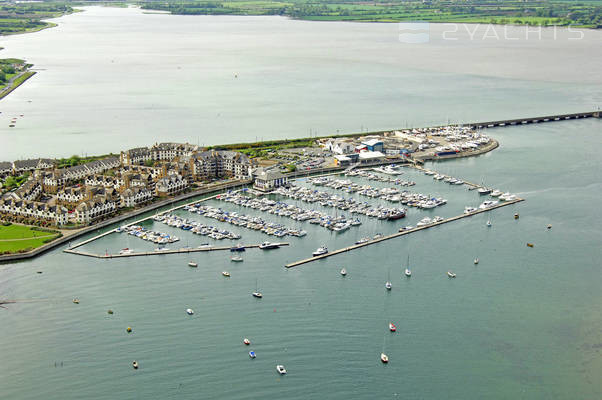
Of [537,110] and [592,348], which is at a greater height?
[537,110]

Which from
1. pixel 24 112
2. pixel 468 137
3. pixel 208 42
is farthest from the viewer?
pixel 208 42

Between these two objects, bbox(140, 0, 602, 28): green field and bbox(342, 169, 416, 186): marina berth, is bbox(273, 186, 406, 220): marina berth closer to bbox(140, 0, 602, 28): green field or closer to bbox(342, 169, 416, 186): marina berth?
bbox(342, 169, 416, 186): marina berth

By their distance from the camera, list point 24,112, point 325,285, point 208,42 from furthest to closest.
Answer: point 208,42 → point 24,112 → point 325,285

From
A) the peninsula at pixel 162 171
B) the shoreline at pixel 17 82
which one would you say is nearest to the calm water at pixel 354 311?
the peninsula at pixel 162 171

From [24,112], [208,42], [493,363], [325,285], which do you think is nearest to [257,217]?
[325,285]

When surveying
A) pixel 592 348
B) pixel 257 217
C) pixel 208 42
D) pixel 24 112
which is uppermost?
pixel 208 42

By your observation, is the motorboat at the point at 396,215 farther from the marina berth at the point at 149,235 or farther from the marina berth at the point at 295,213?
the marina berth at the point at 149,235

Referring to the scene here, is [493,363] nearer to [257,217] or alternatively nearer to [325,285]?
[325,285]

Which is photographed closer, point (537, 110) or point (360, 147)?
point (360, 147)
